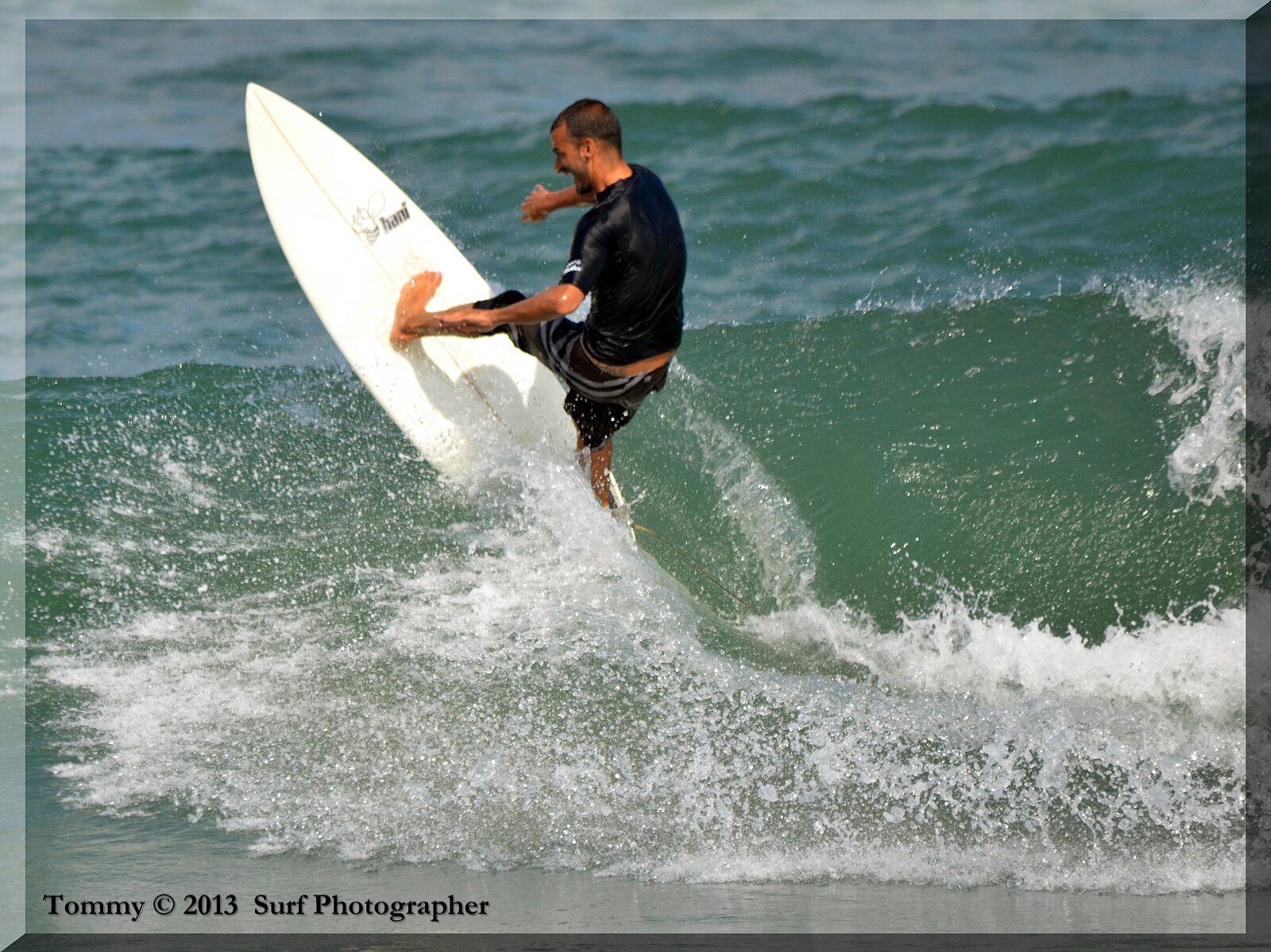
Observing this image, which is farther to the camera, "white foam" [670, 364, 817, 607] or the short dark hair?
"white foam" [670, 364, 817, 607]

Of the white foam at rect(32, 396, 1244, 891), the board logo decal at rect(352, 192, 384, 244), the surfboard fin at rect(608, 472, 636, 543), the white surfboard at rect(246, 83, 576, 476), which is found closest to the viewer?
the white foam at rect(32, 396, 1244, 891)

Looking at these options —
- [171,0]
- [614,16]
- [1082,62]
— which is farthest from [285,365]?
[1082,62]

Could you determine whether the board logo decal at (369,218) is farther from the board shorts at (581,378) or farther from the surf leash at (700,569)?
the surf leash at (700,569)

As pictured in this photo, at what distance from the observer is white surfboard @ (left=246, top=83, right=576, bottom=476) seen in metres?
4.69

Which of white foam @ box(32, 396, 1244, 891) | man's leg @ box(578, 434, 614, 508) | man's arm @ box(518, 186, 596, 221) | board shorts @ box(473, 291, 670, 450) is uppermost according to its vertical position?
man's arm @ box(518, 186, 596, 221)

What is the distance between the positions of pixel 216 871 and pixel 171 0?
12253 millimetres

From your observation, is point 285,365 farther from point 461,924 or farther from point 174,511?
point 461,924

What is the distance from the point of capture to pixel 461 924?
2.44 meters

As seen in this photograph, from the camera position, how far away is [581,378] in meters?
4.08

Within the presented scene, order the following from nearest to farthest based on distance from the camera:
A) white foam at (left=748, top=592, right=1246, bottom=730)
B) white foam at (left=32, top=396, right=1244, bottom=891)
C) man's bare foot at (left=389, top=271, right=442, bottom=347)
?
white foam at (left=32, top=396, right=1244, bottom=891) < white foam at (left=748, top=592, right=1246, bottom=730) < man's bare foot at (left=389, top=271, right=442, bottom=347)

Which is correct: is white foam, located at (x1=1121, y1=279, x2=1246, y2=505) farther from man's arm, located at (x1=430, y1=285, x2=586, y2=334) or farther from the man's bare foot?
the man's bare foot

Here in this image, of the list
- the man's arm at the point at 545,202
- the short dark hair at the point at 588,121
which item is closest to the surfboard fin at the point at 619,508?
the man's arm at the point at 545,202

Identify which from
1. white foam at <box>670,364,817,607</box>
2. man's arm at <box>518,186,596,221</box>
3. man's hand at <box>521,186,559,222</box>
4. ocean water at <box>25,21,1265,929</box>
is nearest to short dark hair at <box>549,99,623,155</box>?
man's arm at <box>518,186,596,221</box>

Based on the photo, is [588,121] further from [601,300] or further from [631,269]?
[601,300]
